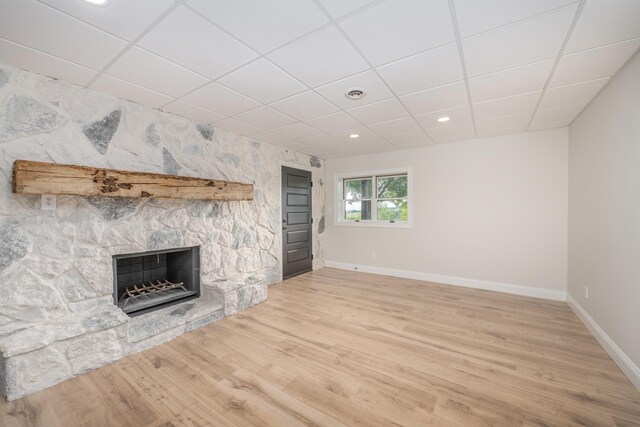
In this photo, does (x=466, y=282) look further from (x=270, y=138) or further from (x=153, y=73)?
(x=153, y=73)

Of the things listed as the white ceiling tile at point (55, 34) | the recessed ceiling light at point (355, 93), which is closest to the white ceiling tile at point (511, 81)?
the recessed ceiling light at point (355, 93)

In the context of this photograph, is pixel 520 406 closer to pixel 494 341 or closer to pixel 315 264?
pixel 494 341

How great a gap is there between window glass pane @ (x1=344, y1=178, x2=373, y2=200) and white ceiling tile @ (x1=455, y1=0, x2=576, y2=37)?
12.6 ft

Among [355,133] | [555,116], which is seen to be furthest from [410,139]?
[555,116]

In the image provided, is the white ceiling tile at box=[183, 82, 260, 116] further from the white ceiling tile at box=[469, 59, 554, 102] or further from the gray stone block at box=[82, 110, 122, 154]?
the white ceiling tile at box=[469, 59, 554, 102]

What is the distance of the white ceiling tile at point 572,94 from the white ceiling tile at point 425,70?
3.69 ft

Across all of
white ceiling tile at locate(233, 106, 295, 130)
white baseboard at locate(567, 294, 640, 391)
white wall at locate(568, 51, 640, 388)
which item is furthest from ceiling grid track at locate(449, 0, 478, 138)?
white baseboard at locate(567, 294, 640, 391)

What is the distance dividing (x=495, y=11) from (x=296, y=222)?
4129mm

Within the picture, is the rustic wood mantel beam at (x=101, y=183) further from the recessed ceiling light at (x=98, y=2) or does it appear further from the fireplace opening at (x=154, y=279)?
the recessed ceiling light at (x=98, y=2)

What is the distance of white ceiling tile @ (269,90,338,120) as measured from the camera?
2.65 m

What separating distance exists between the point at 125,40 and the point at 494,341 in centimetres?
398

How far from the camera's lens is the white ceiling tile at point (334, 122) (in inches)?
126

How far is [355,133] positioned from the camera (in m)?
3.90

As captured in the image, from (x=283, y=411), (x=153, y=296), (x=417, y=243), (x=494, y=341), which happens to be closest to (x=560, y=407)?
(x=494, y=341)
